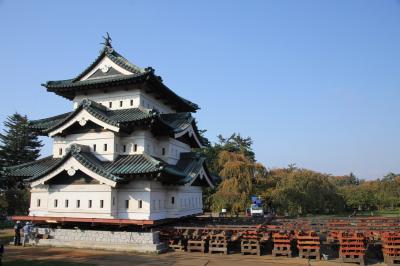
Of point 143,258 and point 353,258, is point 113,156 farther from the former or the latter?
point 353,258

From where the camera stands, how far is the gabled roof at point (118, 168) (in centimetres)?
2017

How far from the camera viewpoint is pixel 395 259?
55.2ft

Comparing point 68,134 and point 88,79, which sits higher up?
point 88,79

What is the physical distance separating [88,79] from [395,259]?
2364cm

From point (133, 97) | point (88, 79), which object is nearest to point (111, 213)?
point (133, 97)

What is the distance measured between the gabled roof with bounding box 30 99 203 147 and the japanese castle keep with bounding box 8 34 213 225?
0.21 ft

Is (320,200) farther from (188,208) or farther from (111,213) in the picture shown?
(111,213)

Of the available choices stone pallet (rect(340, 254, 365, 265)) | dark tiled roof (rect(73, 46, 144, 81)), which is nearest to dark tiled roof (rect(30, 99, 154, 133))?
dark tiled roof (rect(73, 46, 144, 81))

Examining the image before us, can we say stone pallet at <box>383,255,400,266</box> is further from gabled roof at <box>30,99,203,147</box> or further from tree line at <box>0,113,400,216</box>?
tree line at <box>0,113,400,216</box>

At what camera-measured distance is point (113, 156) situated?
2258cm

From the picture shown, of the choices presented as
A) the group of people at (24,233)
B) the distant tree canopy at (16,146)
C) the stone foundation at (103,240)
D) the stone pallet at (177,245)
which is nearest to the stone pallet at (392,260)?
the stone pallet at (177,245)

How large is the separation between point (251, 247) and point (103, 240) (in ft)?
30.2

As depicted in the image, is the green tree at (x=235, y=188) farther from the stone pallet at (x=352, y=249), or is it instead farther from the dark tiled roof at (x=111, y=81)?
the stone pallet at (x=352, y=249)

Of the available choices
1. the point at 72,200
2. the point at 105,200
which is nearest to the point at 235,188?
the point at 105,200
